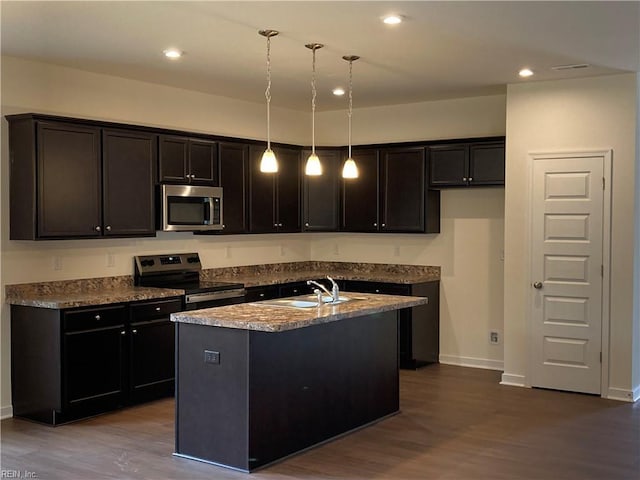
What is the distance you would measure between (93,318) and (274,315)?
69.1 inches

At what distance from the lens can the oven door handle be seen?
20.6 feet

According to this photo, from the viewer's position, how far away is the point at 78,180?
577cm

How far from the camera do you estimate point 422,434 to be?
5.18 m

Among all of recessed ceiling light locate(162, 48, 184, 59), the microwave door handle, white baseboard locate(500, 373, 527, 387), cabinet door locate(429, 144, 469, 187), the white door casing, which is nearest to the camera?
recessed ceiling light locate(162, 48, 184, 59)

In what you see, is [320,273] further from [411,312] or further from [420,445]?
[420,445]

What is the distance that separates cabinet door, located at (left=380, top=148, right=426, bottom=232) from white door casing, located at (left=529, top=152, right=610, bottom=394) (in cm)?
131

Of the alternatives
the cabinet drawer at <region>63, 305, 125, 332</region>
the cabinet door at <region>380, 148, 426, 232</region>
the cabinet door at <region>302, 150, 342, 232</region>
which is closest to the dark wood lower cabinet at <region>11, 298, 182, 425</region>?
the cabinet drawer at <region>63, 305, 125, 332</region>

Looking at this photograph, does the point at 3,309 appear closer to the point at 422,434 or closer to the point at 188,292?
the point at 188,292

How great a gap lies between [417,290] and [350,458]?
2.98 metres

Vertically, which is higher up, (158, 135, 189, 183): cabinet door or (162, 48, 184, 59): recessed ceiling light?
(162, 48, 184, 59): recessed ceiling light

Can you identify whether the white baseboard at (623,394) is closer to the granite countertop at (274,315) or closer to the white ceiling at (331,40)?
the granite countertop at (274,315)

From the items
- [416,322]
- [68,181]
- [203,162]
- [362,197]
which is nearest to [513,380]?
[416,322]

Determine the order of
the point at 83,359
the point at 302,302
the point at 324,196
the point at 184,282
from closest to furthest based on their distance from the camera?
the point at 302,302 → the point at 83,359 → the point at 184,282 → the point at 324,196

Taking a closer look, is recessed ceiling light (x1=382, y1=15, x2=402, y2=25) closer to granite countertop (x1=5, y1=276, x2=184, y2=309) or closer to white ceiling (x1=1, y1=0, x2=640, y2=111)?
white ceiling (x1=1, y1=0, x2=640, y2=111)
